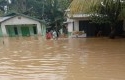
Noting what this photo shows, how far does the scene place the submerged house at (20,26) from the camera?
123ft

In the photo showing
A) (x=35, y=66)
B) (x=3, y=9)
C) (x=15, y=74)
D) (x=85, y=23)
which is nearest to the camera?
(x=15, y=74)

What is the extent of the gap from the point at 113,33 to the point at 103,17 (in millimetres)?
1637

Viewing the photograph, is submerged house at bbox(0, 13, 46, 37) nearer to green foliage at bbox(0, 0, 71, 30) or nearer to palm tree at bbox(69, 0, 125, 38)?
green foliage at bbox(0, 0, 71, 30)

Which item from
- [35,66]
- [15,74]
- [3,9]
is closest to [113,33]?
[35,66]

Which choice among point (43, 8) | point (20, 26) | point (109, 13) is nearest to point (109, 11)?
point (109, 13)

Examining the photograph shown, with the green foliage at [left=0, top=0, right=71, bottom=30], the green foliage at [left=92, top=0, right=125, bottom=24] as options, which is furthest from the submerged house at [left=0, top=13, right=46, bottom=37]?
the green foliage at [left=92, top=0, right=125, bottom=24]

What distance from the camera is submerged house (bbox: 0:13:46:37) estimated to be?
37.4 meters

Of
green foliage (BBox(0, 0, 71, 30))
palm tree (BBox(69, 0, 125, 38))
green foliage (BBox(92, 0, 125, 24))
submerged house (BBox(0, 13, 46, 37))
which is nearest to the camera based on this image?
palm tree (BBox(69, 0, 125, 38))

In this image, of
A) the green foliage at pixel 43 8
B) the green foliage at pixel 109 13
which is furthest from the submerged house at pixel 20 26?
the green foliage at pixel 109 13

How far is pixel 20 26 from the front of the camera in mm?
38469

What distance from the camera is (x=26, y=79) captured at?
8.29m

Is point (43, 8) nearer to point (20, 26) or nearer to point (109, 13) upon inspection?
point (20, 26)

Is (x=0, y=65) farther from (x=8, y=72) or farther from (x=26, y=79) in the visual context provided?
(x=26, y=79)

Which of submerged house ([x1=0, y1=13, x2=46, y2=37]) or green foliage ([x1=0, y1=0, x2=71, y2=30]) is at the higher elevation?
green foliage ([x1=0, y1=0, x2=71, y2=30])
